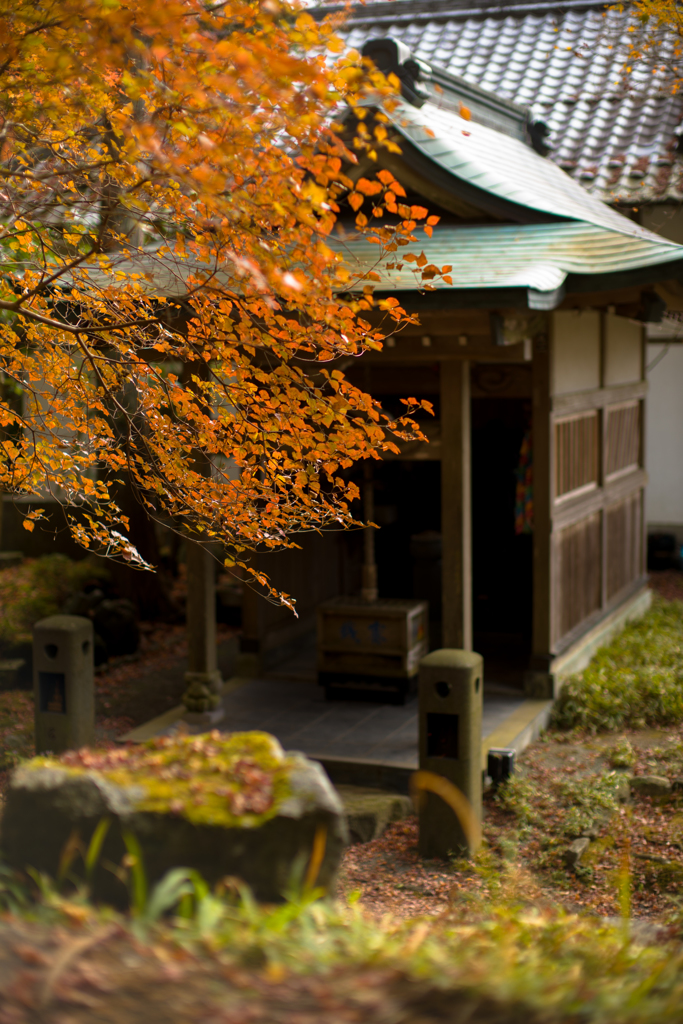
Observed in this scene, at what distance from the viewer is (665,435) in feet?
46.1

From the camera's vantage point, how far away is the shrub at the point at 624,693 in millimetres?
8094

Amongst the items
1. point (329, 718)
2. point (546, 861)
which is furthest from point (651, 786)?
point (329, 718)

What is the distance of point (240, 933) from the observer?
7.09 ft

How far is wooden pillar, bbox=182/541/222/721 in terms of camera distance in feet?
26.2

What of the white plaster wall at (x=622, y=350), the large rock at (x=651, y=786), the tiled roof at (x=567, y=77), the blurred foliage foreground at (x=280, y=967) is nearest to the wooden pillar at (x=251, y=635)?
the large rock at (x=651, y=786)

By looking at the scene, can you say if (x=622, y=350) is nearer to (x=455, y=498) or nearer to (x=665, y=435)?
(x=665, y=435)

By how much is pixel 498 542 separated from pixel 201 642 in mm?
4290

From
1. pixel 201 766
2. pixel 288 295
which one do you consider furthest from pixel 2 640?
pixel 201 766

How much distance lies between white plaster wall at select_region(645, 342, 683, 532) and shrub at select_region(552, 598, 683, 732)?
5.12 m

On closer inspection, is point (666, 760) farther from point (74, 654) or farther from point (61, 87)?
point (61, 87)

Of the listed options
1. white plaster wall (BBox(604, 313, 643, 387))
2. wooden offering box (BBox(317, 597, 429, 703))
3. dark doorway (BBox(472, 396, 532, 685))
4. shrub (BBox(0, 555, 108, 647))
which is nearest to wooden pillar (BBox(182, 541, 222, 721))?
wooden offering box (BBox(317, 597, 429, 703))

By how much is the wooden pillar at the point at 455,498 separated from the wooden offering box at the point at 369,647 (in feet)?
1.87

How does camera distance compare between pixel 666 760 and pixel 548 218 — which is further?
pixel 548 218

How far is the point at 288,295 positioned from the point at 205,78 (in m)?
0.87
